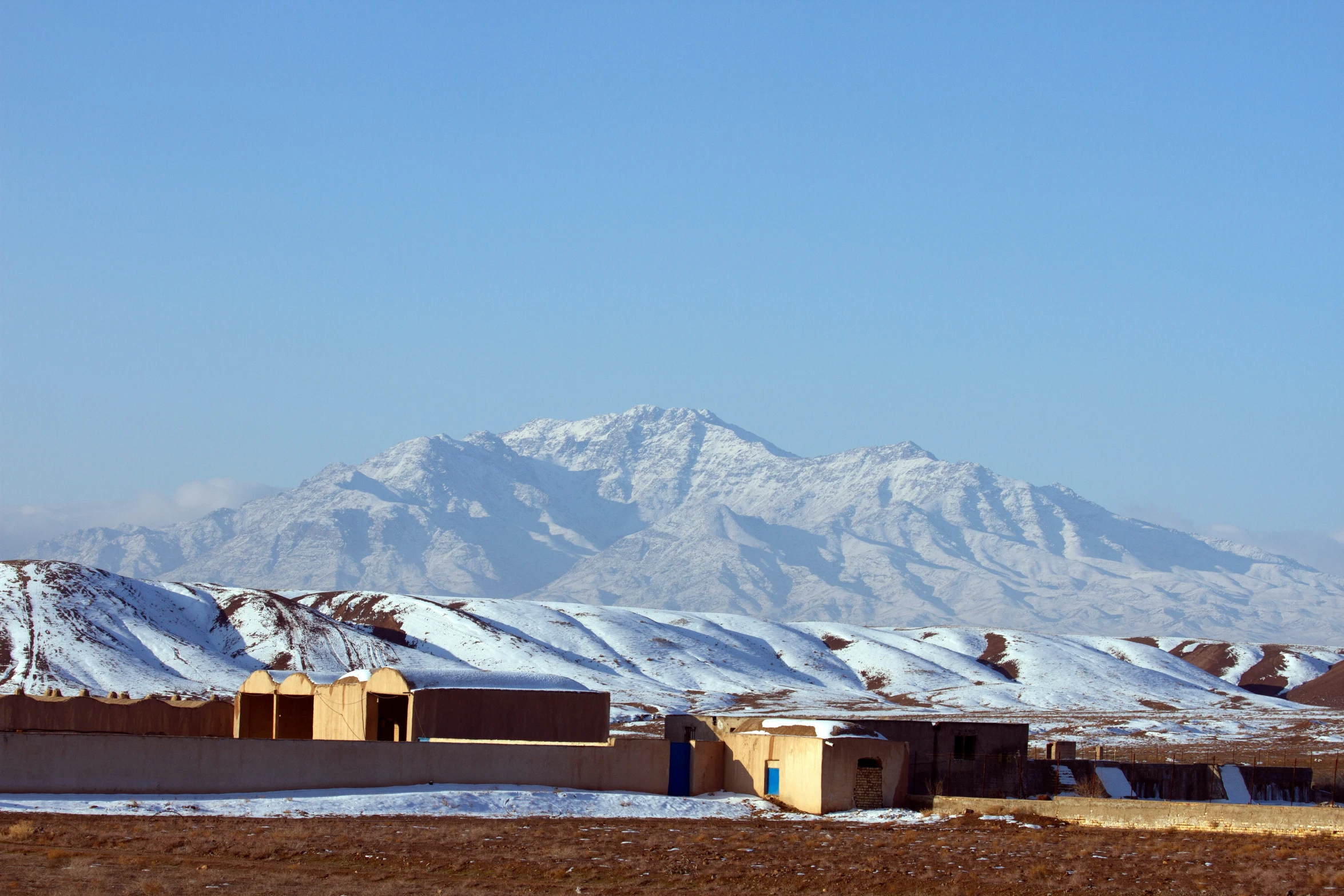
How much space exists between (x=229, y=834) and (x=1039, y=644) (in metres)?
157

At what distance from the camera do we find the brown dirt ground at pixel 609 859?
2758cm

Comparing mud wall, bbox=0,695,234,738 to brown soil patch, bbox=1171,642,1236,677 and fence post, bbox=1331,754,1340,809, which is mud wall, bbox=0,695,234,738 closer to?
fence post, bbox=1331,754,1340,809

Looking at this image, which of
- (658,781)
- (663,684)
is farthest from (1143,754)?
(663,684)

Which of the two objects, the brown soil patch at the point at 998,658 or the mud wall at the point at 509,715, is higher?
the mud wall at the point at 509,715

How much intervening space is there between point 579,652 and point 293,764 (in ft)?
352

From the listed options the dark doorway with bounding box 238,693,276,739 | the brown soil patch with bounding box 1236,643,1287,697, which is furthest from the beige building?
the brown soil patch with bounding box 1236,643,1287,697

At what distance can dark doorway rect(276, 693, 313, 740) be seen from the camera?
5631 cm

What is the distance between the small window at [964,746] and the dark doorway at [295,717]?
920 inches

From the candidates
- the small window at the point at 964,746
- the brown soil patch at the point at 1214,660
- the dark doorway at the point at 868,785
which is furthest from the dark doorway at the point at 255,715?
the brown soil patch at the point at 1214,660

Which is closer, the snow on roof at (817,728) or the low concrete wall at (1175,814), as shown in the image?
the low concrete wall at (1175,814)

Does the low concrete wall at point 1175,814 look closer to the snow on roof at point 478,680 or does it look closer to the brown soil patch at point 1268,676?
the snow on roof at point 478,680

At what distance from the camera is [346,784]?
4175 centimetres

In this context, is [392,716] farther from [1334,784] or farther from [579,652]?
[579,652]

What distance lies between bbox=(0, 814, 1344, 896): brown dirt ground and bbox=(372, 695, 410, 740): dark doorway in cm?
1302
